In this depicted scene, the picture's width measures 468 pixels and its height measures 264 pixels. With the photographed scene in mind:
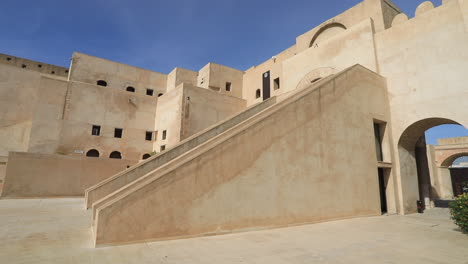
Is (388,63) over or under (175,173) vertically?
over

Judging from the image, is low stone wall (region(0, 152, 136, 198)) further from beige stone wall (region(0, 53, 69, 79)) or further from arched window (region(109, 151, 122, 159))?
beige stone wall (region(0, 53, 69, 79))

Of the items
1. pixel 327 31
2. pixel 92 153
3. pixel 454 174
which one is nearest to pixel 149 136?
pixel 92 153

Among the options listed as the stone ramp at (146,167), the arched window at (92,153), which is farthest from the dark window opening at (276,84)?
the arched window at (92,153)

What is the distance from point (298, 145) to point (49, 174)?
11.7 meters

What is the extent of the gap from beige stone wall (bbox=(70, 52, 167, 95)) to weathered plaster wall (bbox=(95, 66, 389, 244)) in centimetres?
1937

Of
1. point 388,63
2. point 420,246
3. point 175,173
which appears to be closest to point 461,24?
point 388,63

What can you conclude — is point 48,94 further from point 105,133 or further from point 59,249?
point 59,249

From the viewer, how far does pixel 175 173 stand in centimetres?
443

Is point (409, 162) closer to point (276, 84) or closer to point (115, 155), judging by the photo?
point (276, 84)

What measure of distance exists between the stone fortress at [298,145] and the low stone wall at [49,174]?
47 mm

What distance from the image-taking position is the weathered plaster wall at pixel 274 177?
4.20 metres

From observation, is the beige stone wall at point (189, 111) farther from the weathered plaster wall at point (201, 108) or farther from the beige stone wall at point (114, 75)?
the beige stone wall at point (114, 75)

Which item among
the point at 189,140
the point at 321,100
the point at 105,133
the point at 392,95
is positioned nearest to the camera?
the point at 321,100

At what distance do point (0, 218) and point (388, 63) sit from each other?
42.7 ft
